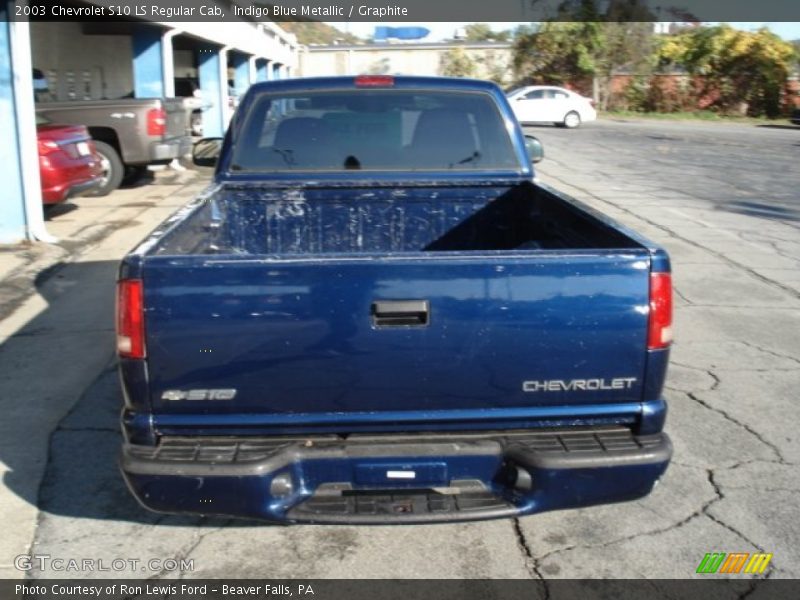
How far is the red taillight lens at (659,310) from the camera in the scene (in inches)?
113

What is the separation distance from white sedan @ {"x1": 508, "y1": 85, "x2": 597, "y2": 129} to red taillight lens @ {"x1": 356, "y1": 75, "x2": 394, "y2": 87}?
25.5 meters

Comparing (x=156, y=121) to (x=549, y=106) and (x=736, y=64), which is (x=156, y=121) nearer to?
(x=549, y=106)

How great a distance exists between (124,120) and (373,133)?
8768 millimetres

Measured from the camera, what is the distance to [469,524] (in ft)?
12.0

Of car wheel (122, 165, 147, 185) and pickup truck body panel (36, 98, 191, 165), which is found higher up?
pickup truck body panel (36, 98, 191, 165)

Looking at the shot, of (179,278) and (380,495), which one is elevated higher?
(179,278)

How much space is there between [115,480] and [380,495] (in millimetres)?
1702

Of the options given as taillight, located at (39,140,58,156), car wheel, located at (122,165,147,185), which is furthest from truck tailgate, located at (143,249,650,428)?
car wheel, located at (122,165,147,185)

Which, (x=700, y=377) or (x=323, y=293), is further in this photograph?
(x=700, y=377)

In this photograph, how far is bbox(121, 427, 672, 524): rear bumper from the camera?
2.86m

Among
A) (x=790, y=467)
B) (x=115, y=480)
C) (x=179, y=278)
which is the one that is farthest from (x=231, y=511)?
(x=790, y=467)

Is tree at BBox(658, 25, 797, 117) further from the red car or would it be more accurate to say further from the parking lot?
the red car

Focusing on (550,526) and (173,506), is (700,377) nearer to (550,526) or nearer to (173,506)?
(550,526)

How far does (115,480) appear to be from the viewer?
4035 millimetres
